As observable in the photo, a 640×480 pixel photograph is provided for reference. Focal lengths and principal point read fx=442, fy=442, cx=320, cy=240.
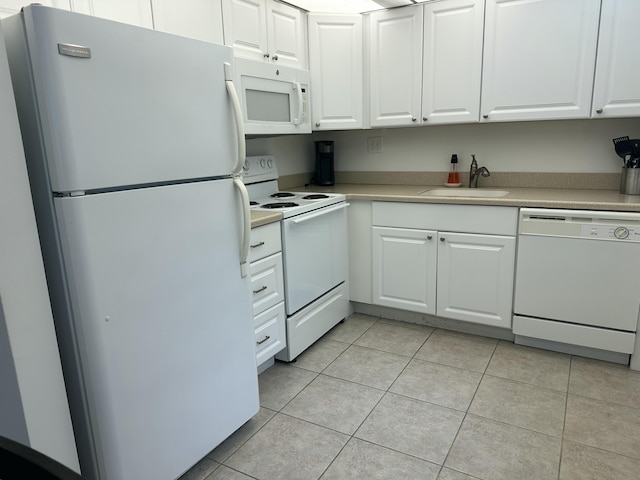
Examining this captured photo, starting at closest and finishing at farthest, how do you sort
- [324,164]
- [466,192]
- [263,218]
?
[263,218]
[466,192]
[324,164]

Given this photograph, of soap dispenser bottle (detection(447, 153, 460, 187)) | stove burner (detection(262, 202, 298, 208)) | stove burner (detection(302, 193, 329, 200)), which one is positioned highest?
soap dispenser bottle (detection(447, 153, 460, 187))

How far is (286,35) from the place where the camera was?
8.86 ft

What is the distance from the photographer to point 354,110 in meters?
3.01

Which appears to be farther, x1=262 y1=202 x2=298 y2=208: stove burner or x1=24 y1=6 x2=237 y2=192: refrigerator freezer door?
x1=262 y1=202 x2=298 y2=208: stove burner

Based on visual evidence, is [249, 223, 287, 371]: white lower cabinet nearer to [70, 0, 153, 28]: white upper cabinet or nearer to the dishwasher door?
[70, 0, 153, 28]: white upper cabinet

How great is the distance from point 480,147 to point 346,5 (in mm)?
1279

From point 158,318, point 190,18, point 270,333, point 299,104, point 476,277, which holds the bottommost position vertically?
point 270,333

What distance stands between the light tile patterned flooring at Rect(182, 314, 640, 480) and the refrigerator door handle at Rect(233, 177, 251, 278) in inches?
29.5

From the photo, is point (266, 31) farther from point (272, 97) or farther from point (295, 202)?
point (295, 202)

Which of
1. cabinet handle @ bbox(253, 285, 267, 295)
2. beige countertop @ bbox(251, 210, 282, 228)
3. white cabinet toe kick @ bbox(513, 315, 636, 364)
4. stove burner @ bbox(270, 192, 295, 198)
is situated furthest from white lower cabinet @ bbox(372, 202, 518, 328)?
cabinet handle @ bbox(253, 285, 267, 295)

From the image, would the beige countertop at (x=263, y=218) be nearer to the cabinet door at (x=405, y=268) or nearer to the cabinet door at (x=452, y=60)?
the cabinet door at (x=405, y=268)

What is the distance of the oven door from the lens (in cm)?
236

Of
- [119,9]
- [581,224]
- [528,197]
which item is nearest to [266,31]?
[119,9]

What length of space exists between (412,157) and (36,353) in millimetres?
2709
